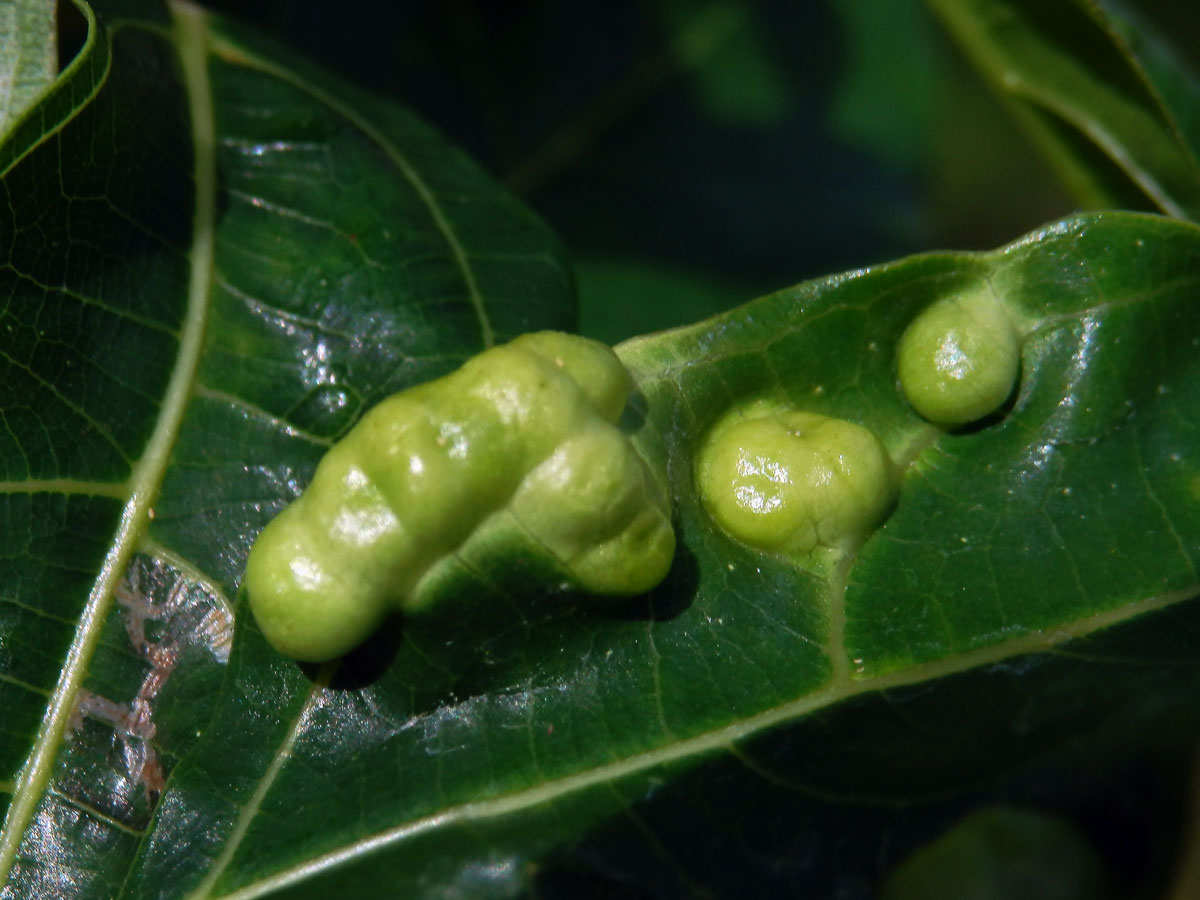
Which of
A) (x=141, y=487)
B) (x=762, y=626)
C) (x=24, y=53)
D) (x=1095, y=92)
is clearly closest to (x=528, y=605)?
(x=762, y=626)

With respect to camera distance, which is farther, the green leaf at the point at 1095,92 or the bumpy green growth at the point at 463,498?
the green leaf at the point at 1095,92

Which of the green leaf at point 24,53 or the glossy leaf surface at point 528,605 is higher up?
the green leaf at point 24,53

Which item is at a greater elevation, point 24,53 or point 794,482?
point 24,53

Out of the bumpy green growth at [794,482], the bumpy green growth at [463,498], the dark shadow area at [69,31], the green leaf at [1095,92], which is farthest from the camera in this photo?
the green leaf at [1095,92]

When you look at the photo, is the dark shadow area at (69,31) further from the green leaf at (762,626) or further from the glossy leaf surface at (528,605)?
the green leaf at (762,626)

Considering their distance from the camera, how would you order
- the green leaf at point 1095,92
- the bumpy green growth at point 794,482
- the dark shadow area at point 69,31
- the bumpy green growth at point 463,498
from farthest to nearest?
1. the green leaf at point 1095,92
2. the dark shadow area at point 69,31
3. the bumpy green growth at point 794,482
4. the bumpy green growth at point 463,498

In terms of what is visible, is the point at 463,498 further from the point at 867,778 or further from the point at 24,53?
the point at 24,53

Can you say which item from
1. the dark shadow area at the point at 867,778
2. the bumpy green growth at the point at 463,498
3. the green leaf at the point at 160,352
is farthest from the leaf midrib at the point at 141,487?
the dark shadow area at the point at 867,778
